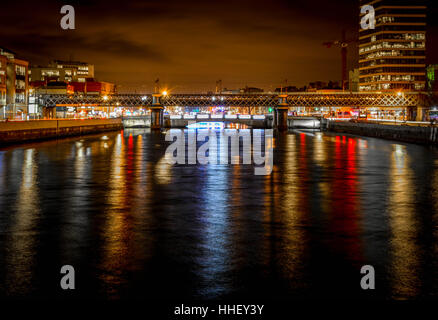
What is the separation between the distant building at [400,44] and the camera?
18338cm

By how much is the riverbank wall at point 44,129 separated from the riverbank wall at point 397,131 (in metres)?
37.6

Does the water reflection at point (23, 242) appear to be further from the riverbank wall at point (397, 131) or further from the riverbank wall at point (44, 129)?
the riverbank wall at point (397, 131)

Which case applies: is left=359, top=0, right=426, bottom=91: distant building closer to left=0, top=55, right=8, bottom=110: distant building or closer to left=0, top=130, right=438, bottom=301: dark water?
left=0, top=55, right=8, bottom=110: distant building

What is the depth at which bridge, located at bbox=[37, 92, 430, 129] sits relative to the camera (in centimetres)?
12356

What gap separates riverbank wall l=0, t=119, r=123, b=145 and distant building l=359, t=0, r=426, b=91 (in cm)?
12334

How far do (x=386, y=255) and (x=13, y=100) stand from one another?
10372 centimetres

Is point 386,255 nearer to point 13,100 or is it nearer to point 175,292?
point 175,292

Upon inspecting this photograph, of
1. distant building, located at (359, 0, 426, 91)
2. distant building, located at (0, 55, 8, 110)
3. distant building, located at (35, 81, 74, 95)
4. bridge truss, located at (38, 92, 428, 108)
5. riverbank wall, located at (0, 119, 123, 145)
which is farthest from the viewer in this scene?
distant building, located at (359, 0, 426, 91)

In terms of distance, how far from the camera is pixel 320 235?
1184 centimetres

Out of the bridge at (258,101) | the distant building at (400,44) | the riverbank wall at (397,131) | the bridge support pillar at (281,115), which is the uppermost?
the distant building at (400,44)

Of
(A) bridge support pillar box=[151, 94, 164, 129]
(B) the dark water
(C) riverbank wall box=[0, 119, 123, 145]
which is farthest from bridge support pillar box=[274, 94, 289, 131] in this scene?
(B) the dark water

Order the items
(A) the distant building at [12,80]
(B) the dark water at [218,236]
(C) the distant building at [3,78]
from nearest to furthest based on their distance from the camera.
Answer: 1. (B) the dark water at [218,236]
2. (C) the distant building at [3,78]
3. (A) the distant building at [12,80]

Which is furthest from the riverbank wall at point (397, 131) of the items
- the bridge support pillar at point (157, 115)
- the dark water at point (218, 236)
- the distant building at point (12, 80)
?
the distant building at point (12, 80)
